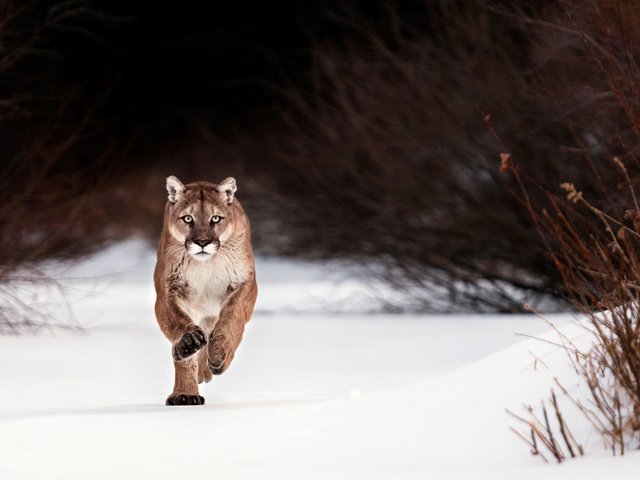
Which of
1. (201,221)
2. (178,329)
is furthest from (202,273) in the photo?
(178,329)

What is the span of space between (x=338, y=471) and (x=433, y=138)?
7066 mm

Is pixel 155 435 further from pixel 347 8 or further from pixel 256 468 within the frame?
A: pixel 347 8

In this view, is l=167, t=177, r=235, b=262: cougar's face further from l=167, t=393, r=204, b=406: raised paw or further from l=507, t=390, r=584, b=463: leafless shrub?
l=507, t=390, r=584, b=463: leafless shrub

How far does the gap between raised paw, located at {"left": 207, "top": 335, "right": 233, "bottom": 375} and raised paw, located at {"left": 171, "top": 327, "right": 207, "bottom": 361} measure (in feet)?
0.35

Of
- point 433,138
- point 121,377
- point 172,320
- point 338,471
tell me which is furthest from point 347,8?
point 338,471

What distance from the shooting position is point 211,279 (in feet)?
23.2

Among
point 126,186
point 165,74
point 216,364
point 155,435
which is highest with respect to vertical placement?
point 165,74

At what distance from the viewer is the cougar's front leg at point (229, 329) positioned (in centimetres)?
664

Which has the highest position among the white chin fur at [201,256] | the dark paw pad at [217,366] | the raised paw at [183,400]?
the white chin fur at [201,256]

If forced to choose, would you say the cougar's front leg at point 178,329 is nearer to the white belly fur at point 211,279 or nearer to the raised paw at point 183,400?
the white belly fur at point 211,279

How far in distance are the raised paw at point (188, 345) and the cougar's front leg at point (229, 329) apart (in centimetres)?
12

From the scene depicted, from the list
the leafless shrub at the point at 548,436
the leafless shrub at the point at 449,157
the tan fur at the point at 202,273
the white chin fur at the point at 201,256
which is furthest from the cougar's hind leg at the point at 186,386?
the leafless shrub at the point at 449,157

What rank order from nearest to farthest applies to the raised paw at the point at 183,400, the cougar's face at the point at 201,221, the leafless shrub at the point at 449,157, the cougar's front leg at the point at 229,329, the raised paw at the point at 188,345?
1. the raised paw at the point at 188,345
2. the cougar's front leg at the point at 229,329
3. the raised paw at the point at 183,400
4. the cougar's face at the point at 201,221
5. the leafless shrub at the point at 449,157

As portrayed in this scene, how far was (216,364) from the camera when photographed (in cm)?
661
